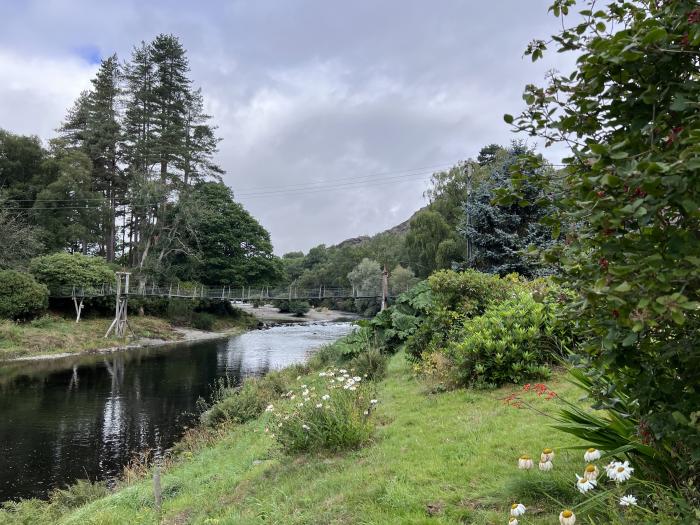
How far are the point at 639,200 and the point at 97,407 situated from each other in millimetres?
15606

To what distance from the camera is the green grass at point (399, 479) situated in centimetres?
316

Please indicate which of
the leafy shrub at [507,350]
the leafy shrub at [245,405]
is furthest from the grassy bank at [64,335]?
the leafy shrub at [507,350]

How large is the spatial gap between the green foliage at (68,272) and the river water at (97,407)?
6488 mm

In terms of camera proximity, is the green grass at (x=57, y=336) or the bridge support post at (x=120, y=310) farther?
the bridge support post at (x=120, y=310)

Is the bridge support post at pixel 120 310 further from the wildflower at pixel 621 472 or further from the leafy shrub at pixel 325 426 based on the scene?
the wildflower at pixel 621 472

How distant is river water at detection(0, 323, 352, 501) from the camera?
9.41m

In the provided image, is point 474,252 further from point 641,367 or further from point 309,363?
point 641,367

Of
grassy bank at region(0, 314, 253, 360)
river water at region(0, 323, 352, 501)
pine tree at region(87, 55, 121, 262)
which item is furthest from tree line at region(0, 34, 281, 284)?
river water at region(0, 323, 352, 501)

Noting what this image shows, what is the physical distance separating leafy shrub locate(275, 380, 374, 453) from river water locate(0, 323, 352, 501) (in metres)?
5.90

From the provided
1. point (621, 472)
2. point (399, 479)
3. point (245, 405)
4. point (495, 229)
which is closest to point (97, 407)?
point (245, 405)

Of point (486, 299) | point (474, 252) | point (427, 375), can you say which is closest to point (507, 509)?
point (427, 375)

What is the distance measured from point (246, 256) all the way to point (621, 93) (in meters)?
44.3

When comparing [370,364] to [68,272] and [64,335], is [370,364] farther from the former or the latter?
[68,272]

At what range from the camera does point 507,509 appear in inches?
116
